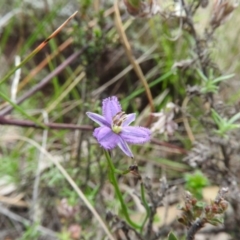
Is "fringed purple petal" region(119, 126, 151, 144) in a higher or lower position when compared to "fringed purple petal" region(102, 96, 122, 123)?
lower

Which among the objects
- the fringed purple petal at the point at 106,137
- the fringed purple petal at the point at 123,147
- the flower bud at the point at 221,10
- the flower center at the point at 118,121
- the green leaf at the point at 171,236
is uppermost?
the flower bud at the point at 221,10

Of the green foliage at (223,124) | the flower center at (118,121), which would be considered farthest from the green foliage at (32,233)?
the flower center at (118,121)

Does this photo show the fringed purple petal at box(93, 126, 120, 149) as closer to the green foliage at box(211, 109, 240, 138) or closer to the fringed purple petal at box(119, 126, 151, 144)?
the fringed purple petal at box(119, 126, 151, 144)

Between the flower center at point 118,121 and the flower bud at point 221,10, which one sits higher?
the flower bud at point 221,10

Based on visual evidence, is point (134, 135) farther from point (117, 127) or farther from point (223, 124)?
point (223, 124)

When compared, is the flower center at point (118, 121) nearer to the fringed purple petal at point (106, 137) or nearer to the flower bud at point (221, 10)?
the fringed purple petal at point (106, 137)

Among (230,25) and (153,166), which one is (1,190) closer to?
(153,166)

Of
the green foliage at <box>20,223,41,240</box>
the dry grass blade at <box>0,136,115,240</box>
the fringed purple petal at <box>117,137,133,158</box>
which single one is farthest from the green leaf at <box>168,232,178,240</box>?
the green foliage at <box>20,223,41,240</box>

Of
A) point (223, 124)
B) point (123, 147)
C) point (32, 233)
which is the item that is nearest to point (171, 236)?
point (123, 147)
